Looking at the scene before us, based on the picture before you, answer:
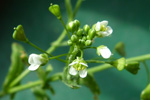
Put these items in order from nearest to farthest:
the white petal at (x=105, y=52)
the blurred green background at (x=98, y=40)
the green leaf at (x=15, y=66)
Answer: the white petal at (x=105, y=52)
the green leaf at (x=15, y=66)
the blurred green background at (x=98, y=40)

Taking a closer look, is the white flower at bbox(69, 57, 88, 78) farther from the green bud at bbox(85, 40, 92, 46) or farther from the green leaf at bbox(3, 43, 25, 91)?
the green leaf at bbox(3, 43, 25, 91)

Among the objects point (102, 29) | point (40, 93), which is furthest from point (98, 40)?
point (102, 29)

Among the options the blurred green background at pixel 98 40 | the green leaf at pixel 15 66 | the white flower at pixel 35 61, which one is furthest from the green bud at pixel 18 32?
the blurred green background at pixel 98 40

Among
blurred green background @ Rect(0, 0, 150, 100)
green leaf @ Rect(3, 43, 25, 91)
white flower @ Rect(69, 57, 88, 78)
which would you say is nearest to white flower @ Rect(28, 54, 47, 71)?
white flower @ Rect(69, 57, 88, 78)

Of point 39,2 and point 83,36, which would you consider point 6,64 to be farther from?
point 83,36

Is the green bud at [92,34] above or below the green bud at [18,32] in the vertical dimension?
below

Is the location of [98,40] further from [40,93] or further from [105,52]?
[105,52]

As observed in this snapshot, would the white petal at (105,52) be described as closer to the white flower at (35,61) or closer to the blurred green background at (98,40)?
the white flower at (35,61)

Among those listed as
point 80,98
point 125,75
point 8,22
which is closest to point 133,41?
point 125,75
